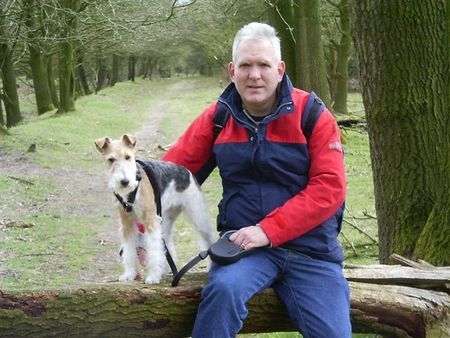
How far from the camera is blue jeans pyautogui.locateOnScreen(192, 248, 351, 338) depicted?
11.2 ft

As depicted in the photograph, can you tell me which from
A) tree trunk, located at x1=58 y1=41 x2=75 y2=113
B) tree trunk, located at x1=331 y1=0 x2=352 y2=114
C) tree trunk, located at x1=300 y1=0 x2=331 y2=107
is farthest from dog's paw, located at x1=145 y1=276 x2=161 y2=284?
tree trunk, located at x1=58 y1=41 x2=75 y2=113

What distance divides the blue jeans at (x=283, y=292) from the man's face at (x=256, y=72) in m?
0.96

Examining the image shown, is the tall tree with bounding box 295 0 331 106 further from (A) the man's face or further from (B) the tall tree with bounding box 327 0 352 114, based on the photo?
(B) the tall tree with bounding box 327 0 352 114

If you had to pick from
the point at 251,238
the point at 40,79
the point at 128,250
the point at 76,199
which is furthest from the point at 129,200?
the point at 40,79

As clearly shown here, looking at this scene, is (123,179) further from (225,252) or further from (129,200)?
(225,252)

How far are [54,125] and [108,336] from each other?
63.2 feet

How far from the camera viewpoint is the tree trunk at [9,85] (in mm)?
21781

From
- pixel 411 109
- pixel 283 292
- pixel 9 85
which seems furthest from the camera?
pixel 9 85

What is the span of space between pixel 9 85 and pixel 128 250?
20.9 metres

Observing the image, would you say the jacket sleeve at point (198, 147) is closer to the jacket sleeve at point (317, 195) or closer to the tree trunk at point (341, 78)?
the jacket sleeve at point (317, 195)

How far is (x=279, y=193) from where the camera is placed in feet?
12.5

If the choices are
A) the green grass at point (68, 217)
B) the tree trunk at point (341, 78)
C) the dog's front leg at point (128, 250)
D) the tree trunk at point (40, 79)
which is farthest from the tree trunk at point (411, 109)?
the tree trunk at point (40, 79)

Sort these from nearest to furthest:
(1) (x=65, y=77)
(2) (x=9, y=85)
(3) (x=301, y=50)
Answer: (3) (x=301, y=50) → (2) (x=9, y=85) → (1) (x=65, y=77)

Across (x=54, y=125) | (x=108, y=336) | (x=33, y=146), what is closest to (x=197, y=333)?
(x=108, y=336)
